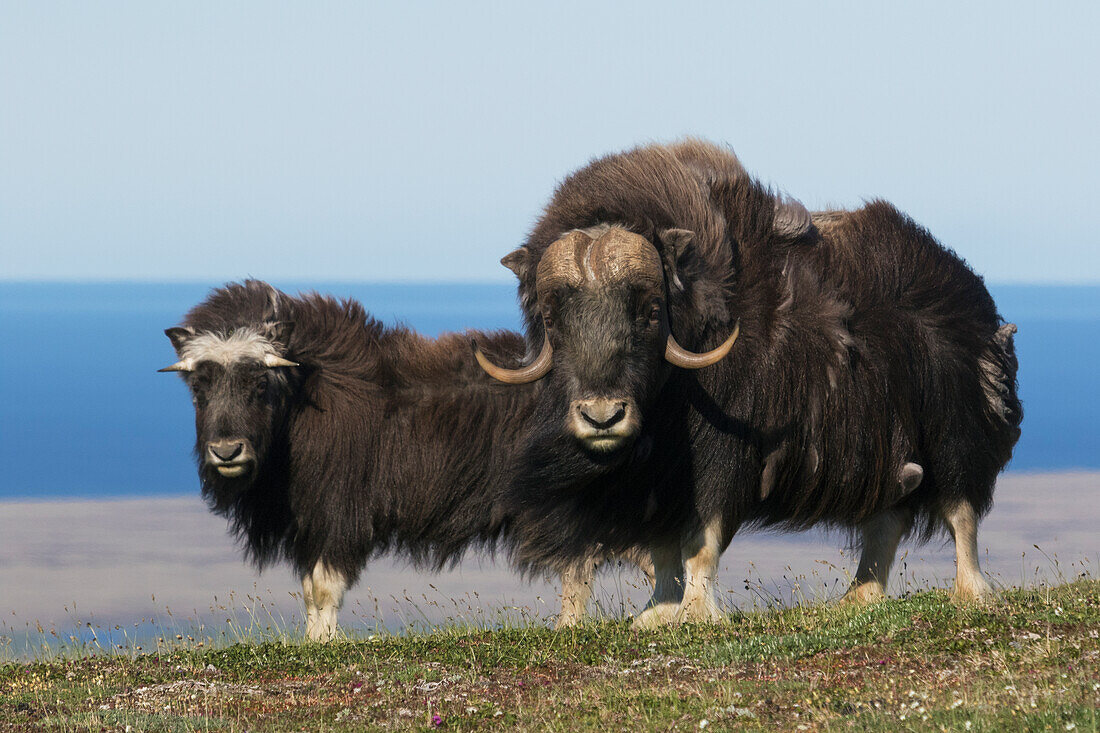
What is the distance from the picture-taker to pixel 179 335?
844 cm

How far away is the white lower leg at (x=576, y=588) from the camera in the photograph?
835 cm

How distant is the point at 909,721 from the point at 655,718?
896 mm

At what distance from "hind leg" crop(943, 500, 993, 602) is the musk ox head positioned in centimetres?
196

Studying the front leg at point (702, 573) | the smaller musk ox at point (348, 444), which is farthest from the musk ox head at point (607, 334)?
the smaller musk ox at point (348, 444)

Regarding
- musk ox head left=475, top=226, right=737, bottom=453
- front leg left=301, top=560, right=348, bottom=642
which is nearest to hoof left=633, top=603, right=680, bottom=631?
musk ox head left=475, top=226, right=737, bottom=453

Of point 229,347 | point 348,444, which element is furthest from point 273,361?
point 348,444

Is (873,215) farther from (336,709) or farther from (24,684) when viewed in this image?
(24,684)

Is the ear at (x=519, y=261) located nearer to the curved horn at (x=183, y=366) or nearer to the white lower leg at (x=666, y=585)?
the white lower leg at (x=666, y=585)

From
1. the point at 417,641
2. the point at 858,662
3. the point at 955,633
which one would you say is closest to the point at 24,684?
the point at 417,641

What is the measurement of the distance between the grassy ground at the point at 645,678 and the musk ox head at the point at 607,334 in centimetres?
107

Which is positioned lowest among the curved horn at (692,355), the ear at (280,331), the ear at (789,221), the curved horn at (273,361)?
the curved horn at (273,361)

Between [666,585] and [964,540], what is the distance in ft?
5.60

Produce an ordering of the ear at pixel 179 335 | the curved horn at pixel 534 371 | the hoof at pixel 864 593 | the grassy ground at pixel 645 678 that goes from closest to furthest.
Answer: the grassy ground at pixel 645 678, the curved horn at pixel 534 371, the hoof at pixel 864 593, the ear at pixel 179 335

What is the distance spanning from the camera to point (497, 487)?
849 centimetres
